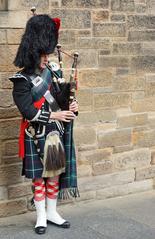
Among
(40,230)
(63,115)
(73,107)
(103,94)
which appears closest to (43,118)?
(63,115)

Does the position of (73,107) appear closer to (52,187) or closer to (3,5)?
(52,187)

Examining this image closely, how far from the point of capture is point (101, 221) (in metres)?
5.04

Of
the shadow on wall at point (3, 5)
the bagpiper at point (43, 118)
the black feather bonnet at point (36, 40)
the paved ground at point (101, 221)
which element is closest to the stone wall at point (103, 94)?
the shadow on wall at point (3, 5)

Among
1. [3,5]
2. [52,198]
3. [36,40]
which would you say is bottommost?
[52,198]

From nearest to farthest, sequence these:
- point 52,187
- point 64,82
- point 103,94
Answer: point 64,82 → point 52,187 → point 103,94

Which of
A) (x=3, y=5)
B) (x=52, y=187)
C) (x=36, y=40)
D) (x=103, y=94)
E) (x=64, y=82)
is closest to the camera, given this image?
(x=36, y=40)

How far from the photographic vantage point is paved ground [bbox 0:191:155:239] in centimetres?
467

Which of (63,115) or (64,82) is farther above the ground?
(64,82)

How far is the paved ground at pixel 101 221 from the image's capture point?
467 centimetres

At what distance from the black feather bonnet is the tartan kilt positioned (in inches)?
24.9

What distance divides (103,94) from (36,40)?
1412 millimetres

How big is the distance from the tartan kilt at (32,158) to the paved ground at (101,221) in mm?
551

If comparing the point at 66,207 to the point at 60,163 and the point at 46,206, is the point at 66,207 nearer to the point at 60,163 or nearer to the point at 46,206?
the point at 46,206

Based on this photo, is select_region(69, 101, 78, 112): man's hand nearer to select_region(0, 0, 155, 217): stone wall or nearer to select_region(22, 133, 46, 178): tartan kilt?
select_region(22, 133, 46, 178): tartan kilt
